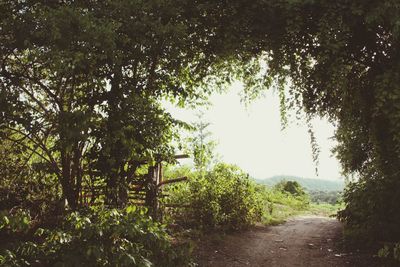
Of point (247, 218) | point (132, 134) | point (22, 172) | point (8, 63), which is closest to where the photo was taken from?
point (132, 134)

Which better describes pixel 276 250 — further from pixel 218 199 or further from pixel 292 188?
pixel 292 188

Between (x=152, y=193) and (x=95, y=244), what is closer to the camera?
(x=95, y=244)

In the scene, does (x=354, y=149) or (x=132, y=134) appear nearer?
(x=132, y=134)

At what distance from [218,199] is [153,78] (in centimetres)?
601

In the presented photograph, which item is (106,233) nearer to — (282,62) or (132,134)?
(132,134)

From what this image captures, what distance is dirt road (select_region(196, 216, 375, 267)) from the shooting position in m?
8.30

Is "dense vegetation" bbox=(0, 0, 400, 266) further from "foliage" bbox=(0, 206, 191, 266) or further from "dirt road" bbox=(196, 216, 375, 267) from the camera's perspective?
"foliage" bbox=(0, 206, 191, 266)

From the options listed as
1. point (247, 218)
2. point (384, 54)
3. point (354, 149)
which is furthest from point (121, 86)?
point (354, 149)

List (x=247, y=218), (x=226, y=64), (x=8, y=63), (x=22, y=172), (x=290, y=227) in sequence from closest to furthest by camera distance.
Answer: (x=8, y=63)
(x=22, y=172)
(x=226, y=64)
(x=247, y=218)
(x=290, y=227)

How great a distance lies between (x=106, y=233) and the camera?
4.36 meters

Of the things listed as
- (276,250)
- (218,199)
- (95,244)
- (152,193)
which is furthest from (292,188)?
(95,244)

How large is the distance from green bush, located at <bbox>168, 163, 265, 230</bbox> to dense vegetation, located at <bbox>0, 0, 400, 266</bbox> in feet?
8.14

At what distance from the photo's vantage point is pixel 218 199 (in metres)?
11.7

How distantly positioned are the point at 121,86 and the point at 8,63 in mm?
2143
